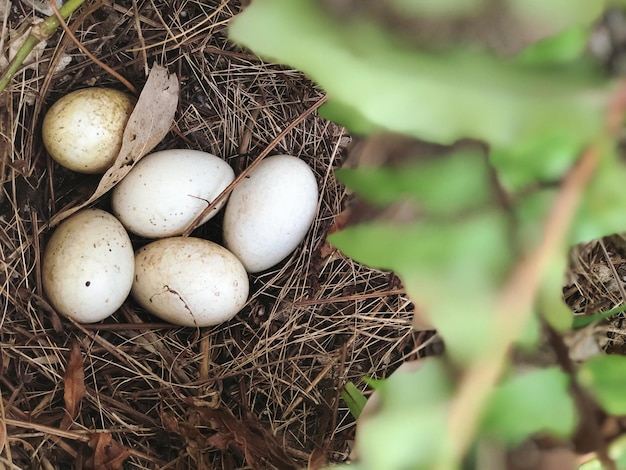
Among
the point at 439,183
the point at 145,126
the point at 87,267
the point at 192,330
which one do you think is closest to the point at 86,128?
the point at 145,126

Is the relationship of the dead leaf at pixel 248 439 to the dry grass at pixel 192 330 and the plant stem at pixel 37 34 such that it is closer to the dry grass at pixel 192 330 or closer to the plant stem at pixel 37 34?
the dry grass at pixel 192 330

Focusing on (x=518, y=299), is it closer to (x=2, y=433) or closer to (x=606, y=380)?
(x=606, y=380)

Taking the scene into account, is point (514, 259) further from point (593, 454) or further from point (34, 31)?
point (34, 31)

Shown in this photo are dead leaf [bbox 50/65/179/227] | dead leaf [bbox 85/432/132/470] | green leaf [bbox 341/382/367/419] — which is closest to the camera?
green leaf [bbox 341/382/367/419]

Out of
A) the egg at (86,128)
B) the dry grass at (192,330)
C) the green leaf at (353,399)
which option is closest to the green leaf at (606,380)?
the green leaf at (353,399)

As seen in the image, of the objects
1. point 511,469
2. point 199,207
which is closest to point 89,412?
point 199,207

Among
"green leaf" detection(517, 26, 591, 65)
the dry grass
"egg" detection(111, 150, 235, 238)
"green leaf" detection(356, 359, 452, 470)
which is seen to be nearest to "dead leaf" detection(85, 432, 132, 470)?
the dry grass

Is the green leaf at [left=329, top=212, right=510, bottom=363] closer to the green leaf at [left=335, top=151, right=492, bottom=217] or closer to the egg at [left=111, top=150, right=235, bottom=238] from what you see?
the green leaf at [left=335, top=151, right=492, bottom=217]
